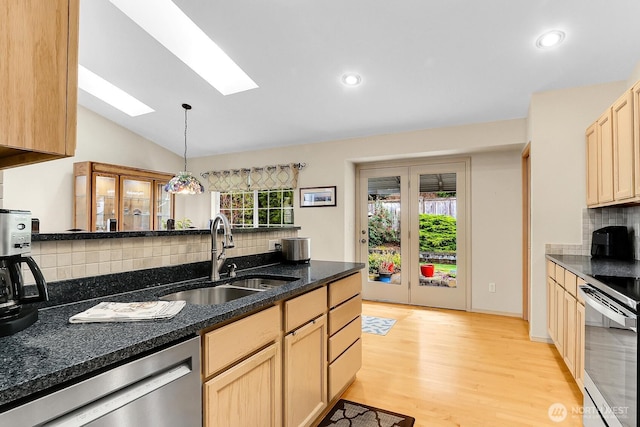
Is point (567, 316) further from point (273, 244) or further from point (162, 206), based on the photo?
point (162, 206)

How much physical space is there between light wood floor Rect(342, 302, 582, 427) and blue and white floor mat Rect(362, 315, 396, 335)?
0.33 feet

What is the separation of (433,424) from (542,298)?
1956mm

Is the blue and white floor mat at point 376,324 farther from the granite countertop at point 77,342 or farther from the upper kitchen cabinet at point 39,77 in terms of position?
the upper kitchen cabinet at point 39,77

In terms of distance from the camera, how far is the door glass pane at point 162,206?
18.0 ft

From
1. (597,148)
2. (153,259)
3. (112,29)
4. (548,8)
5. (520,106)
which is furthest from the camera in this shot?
(520,106)

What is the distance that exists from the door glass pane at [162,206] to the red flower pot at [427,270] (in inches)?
162

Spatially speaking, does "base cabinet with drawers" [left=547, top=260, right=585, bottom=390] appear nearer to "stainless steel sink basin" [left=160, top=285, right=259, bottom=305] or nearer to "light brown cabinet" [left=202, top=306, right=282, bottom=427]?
"light brown cabinet" [left=202, top=306, right=282, bottom=427]

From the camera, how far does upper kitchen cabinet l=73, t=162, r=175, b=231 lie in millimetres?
4656

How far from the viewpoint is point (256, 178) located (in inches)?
212

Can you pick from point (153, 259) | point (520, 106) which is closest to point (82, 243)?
point (153, 259)

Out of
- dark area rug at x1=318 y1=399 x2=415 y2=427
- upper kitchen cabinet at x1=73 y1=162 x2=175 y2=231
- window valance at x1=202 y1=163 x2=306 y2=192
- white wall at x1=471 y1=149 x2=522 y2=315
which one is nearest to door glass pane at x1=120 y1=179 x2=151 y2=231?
upper kitchen cabinet at x1=73 y1=162 x2=175 y2=231

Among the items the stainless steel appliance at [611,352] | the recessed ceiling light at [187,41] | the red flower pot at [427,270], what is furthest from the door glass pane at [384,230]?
the stainless steel appliance at [611,352]

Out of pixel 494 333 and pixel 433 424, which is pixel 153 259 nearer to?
pixel 433 424

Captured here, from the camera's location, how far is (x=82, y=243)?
1.41m
